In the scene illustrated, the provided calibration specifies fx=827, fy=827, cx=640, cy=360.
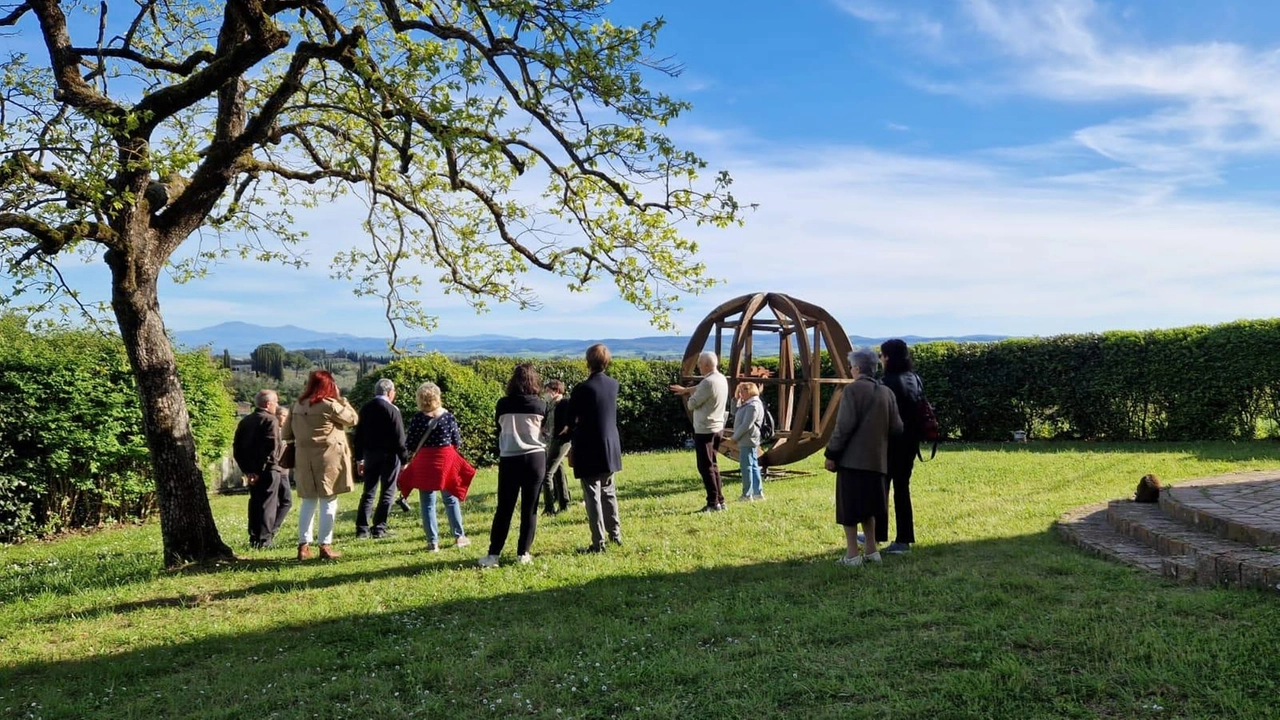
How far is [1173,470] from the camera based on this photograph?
1143 cm

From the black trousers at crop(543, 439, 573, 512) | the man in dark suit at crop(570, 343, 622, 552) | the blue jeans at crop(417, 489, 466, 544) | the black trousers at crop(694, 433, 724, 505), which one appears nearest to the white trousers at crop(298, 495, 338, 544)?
the blue jeans at crop(417, 489, 466, 544)

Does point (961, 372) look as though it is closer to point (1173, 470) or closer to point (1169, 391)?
point (1169, 391)

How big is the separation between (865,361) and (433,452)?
417 centimetres

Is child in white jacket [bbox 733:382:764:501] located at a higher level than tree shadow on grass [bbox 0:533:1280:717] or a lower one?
higher

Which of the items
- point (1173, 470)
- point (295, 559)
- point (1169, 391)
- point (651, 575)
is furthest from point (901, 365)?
point (1169, 391)

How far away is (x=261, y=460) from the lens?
29.5 ft

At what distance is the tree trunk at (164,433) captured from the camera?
7887mm

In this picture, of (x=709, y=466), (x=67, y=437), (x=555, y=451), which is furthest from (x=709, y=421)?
(x=67, y=437)

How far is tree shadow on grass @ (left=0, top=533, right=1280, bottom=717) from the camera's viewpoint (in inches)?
158

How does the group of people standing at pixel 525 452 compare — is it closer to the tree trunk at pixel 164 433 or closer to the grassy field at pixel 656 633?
the grassy field at pixel 656 633

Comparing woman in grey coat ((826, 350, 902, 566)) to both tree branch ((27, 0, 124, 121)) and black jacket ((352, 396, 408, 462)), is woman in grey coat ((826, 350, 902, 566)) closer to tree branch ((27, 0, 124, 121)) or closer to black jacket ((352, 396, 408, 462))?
black jacket ((352, 396, 408, 462))

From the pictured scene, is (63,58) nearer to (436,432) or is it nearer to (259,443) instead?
(259,443)

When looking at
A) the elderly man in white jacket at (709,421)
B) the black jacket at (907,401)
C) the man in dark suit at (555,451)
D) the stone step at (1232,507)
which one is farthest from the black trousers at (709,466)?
the stone step at (1232,507)

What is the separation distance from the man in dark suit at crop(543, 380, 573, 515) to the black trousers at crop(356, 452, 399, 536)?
172 cm
